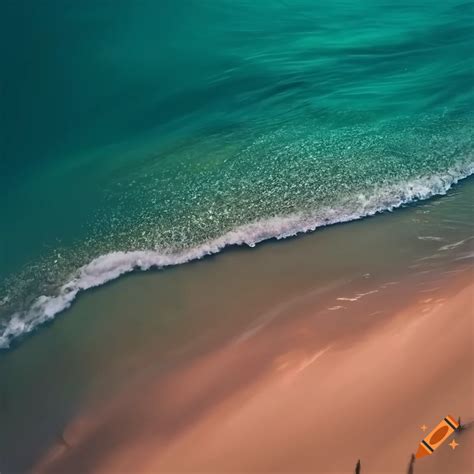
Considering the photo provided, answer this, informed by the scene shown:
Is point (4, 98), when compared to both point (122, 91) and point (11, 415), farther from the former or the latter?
point (11, 415)

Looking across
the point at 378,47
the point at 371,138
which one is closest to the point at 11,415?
the point at 371,138

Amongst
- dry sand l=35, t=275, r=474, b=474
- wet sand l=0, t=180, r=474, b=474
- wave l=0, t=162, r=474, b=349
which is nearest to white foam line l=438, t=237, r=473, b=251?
wet sand l=0, t=180, r=474, b=474

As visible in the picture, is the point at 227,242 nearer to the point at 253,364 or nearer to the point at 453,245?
the point at 253,364

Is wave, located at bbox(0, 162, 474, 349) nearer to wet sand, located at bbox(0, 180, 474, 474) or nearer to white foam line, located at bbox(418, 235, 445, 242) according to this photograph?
wet sand, located at bbox(0, 180, 474, 474)

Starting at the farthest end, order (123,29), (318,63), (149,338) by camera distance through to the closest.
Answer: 1. (123,29)
2. (318,63)
3. (149,338)

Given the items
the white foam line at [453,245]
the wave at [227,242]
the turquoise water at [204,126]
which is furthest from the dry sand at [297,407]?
the turquoise water at [204,126]

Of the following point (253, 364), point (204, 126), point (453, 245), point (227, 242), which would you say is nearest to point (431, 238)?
point (453, 245)
